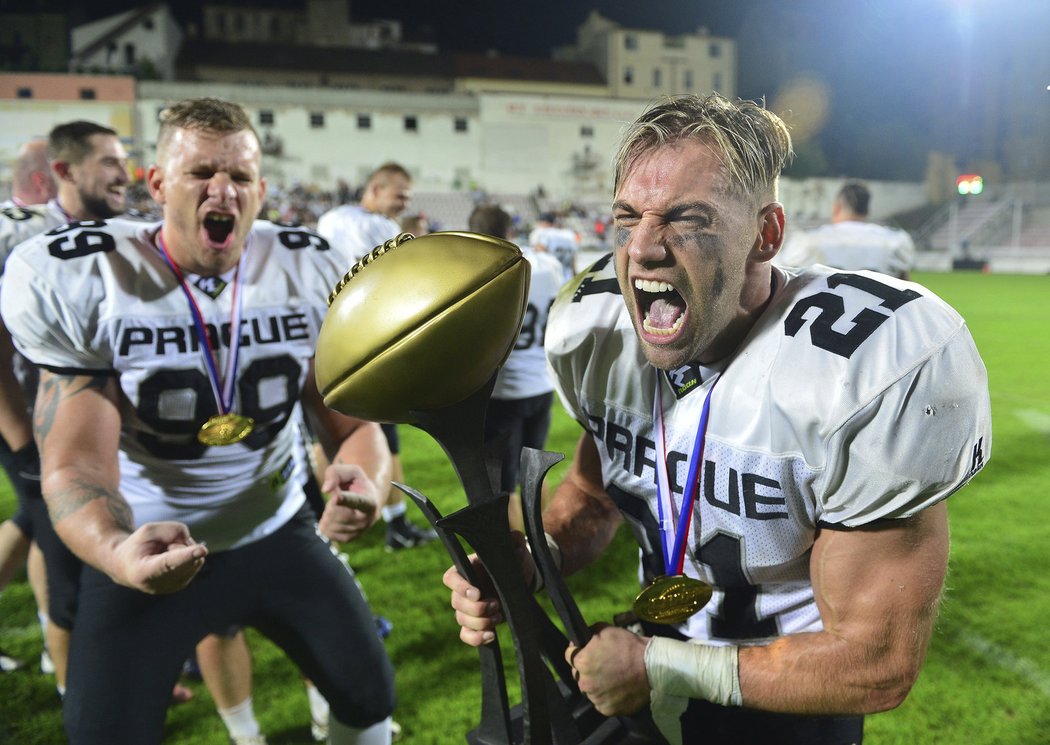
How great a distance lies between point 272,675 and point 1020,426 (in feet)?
20.3

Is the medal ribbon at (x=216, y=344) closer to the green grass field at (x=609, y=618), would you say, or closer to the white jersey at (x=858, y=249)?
the green grass field at (x=609, y=618)

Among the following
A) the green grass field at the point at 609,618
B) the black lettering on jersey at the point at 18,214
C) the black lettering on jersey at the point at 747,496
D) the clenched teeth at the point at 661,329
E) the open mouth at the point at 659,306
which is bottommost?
the green grass field at the point at 609,618

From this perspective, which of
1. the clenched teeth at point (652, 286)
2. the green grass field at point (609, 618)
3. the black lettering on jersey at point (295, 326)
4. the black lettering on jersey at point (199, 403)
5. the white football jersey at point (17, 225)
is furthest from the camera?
the white football jersey at point (17, 225)

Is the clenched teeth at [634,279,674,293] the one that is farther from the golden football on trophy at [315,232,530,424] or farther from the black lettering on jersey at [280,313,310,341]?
the black lettering on jersey at [280,313,310,341]

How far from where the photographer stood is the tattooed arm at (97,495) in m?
1.53

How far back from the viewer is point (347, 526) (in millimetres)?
1729

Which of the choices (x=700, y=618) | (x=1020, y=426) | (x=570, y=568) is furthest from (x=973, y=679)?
(x=1020, y=426)

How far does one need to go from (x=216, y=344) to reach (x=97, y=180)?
1655 millimetres

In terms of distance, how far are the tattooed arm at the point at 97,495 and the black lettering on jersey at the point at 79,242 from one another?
1.10 feet

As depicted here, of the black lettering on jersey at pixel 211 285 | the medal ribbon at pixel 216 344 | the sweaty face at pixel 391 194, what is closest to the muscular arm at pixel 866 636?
the medal ribbon at pixel 216 344

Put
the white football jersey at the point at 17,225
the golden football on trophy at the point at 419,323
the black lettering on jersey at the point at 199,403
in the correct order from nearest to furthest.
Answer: the golden football on trophy at the point at 419,323, the black lettering on jersey at the point at 199,403, the white football jersey at the point at 17,225

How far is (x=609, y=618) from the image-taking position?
133 inches

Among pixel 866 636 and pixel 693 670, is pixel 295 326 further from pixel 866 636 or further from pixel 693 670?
pixel 866 636

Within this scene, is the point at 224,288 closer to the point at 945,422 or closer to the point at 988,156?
the point at 945,422
